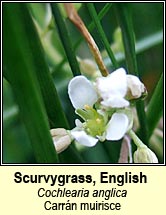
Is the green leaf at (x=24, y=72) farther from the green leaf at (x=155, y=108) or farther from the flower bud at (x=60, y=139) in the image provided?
the green leaf at (x=155, y=108)

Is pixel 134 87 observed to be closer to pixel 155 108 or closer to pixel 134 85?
pixel 134 85

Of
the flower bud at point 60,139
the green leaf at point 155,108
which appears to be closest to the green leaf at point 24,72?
the flower bud at point 60,139

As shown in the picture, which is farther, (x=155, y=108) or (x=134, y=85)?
(x=155, y=108)

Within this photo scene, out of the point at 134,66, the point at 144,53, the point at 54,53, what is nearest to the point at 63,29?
the point at 134,66

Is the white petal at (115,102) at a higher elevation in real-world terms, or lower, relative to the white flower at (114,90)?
lower

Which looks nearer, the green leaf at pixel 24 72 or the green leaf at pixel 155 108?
the green leaf at pixel 24 72

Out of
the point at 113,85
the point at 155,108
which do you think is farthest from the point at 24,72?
the point at 155,108

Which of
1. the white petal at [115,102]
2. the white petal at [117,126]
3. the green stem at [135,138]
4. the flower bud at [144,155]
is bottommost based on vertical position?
the flower bud at [144,155]

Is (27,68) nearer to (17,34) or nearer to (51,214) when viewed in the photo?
(17,34)
